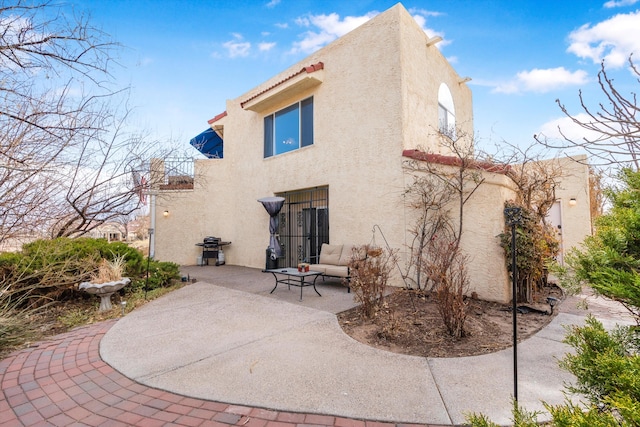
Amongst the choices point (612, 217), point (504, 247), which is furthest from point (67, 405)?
point (504, 247)

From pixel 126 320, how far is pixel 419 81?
28.9 ft

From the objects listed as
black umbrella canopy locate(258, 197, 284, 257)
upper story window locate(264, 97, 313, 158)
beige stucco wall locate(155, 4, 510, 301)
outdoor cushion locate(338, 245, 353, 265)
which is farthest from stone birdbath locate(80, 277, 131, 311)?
upper story window locate(264, 97, 313, 158)

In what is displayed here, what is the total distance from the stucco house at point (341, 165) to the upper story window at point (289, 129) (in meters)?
0.04

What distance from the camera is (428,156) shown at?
6.97 metres

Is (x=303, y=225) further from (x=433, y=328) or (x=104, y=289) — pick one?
(x=433, y=328)

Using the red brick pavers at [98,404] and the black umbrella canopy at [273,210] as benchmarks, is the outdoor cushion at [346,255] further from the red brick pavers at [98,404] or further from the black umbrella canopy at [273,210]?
the red brick pavers at [98,404]

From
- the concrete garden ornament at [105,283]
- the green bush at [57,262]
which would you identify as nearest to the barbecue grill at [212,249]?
the green bush at [57,262]

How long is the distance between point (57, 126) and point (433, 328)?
5.59 meters

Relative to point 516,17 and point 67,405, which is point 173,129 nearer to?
point 67,405

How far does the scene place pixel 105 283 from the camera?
5566mm

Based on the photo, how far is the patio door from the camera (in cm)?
962

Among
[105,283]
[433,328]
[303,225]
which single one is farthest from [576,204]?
[105,283]

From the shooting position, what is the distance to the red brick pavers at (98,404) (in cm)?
244

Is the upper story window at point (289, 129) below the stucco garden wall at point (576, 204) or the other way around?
the other way around
